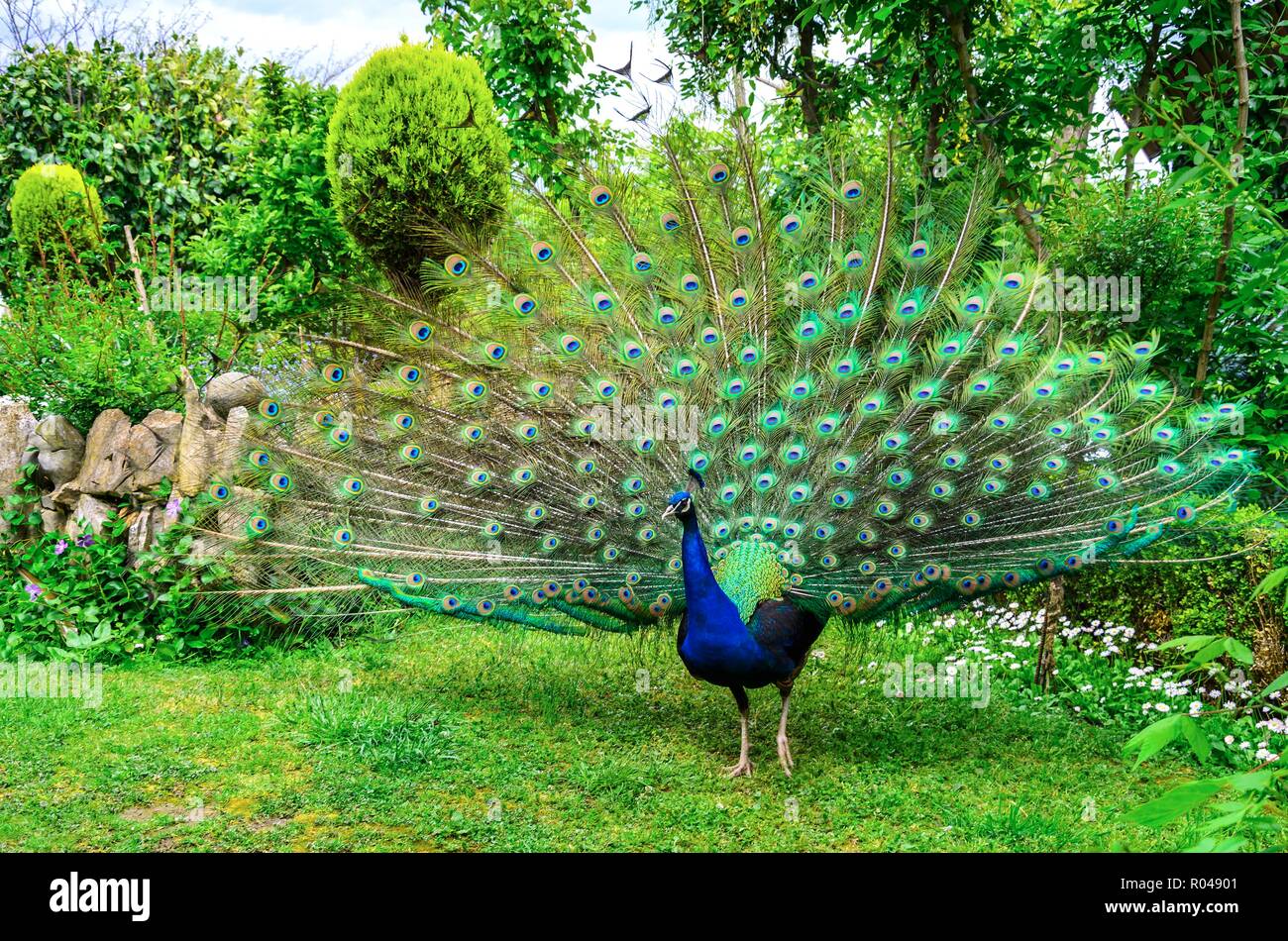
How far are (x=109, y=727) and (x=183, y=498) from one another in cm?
163

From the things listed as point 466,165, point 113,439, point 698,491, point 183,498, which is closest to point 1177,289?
point 698,491

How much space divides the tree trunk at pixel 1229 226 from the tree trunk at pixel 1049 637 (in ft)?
4.28

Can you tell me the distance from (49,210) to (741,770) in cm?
961

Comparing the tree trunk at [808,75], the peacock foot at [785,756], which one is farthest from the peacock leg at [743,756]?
the tree trunk at [808,75]

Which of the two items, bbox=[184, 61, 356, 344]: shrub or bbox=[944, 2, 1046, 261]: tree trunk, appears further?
bbox=[184, 61, 356, 344]: shrub

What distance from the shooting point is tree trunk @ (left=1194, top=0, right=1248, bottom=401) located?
15.3ft

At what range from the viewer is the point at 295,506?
527 cm

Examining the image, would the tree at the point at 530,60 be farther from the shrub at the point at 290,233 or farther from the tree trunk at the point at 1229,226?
the tree trunk at the point at 1229,226

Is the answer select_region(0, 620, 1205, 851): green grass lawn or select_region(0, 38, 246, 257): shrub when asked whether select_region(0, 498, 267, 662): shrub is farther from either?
select_region(0, 38, 246, 257): shrub

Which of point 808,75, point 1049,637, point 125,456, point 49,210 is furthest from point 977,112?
point 49,210

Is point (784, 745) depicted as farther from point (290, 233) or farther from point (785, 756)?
point (290, 233)

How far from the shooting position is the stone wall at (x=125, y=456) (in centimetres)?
645

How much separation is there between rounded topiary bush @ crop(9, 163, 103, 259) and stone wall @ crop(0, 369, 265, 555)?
4.37 metres

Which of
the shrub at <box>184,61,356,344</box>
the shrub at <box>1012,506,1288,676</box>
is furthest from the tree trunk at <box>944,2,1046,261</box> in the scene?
the shrub at <box>184,61,356,344</box>
